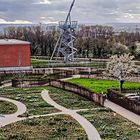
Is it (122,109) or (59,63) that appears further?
(59,63)

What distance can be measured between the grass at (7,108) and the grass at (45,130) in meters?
4.32

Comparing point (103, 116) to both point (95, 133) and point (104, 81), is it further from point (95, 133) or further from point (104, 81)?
point (104, 81)

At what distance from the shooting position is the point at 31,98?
43.3 meters

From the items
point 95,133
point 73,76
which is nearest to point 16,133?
point 95,133

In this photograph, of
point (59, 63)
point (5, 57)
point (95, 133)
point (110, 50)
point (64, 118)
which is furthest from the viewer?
point (110, 50)

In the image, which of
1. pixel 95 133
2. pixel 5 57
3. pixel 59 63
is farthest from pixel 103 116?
pixel 59 63

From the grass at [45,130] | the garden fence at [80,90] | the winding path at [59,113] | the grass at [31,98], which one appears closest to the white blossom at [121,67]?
the garden fence at [80,90]

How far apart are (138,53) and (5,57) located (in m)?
30.1

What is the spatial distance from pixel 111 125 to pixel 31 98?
1431 cm

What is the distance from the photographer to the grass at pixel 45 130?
91.7ft

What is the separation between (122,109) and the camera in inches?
1436

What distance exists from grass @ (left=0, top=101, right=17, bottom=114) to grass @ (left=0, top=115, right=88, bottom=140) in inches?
170

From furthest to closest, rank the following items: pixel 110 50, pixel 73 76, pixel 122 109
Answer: pixel 110 50
pixel 73 76
pixel 122 109

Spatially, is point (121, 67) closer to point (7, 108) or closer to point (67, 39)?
point (7, 108)
